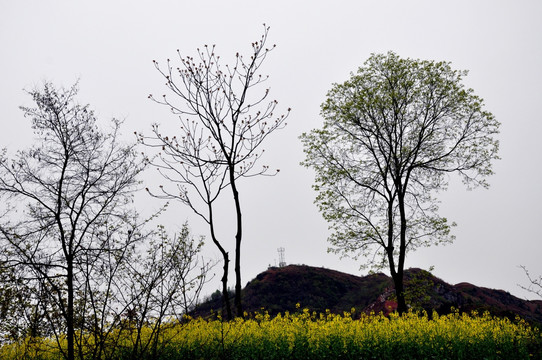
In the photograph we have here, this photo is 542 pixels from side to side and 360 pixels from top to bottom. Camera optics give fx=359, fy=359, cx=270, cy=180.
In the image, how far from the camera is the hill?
3625 centimetres

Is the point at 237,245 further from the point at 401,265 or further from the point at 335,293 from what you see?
the point at 335,293

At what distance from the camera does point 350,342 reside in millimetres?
7496

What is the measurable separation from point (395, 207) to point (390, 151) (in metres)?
2.70

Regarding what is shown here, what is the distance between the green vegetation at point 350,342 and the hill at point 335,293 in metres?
25.3

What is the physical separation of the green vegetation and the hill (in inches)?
996

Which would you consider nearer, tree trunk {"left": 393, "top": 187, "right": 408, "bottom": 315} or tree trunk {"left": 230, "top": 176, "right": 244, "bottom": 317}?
tree trunk {"left": 230, "top": 176, "right": 244, "bottom": 317}

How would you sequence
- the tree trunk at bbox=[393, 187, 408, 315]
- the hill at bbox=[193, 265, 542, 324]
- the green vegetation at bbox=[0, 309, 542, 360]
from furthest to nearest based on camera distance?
the hill at bbox=[193, 265, 542, 324], the tree trunk at bbox=[393, 187, 408, 315], the green vegetation at bbox=[0, 309, 542, 360]

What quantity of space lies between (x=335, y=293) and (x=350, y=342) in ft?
126

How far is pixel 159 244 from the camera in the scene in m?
6.92

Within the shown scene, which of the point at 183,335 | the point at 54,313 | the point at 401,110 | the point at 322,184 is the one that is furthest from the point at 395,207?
the point at 54,313

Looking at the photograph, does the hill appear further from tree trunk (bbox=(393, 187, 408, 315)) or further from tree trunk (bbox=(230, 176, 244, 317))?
tree trunk (bbox=(230, 176, 244, 317))

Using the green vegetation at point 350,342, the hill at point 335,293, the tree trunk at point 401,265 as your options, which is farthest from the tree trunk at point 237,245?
the hill at point 335,293

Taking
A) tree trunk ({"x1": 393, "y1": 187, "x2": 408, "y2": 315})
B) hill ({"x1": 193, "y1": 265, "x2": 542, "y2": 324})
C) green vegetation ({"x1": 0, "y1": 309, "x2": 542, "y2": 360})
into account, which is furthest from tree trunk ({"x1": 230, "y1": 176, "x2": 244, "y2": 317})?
hill ({"x1": 193, "y1": 265, "x2": 542, "y2": 324})

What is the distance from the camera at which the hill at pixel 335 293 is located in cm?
3625
